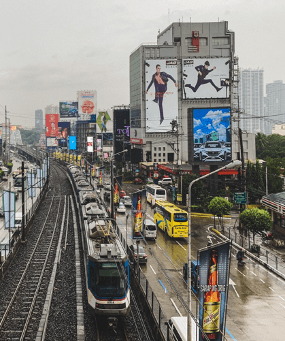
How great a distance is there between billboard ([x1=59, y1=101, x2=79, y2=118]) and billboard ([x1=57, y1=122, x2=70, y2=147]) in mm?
4092

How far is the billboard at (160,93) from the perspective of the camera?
321ft

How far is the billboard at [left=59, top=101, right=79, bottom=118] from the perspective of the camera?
16750 centimetres

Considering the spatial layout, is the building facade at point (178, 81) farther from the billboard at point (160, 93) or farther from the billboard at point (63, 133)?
the billboard at point (63, 133)

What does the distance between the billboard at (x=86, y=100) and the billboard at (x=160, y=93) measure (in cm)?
6546

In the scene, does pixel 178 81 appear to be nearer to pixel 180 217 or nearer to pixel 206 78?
pixel 206 78

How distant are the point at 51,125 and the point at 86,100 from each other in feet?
60.9

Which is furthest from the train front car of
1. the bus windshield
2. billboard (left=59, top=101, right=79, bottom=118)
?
billboard (left=59, top=101, right=79, bottom=118)

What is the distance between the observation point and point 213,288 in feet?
46.8

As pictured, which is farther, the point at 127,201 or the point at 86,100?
the point at 86,100

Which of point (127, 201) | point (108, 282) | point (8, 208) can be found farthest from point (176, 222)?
point (127, 201)

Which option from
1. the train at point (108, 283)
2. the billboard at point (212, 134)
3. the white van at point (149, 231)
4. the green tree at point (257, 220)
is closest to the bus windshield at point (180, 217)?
the white van at point (149, 231)

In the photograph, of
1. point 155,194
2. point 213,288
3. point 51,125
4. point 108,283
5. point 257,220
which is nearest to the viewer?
point 213,288

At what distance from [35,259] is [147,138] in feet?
237

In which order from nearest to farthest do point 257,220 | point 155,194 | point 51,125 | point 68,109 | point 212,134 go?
1. point 257,220
2. point 155,194
3. point 212,134
4. point 68,109
5. point 51,125
